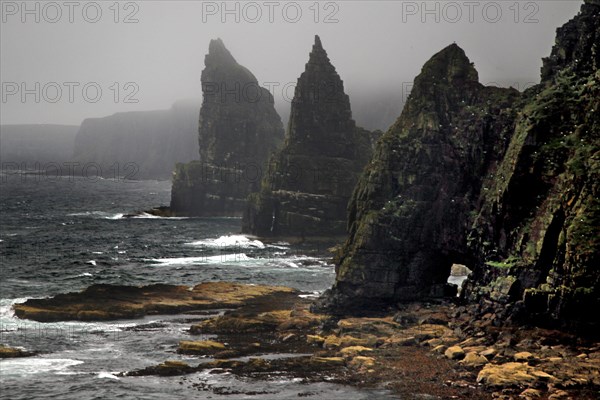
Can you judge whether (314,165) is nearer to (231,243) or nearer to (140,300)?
(231,243)

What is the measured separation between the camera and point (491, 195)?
176 feet

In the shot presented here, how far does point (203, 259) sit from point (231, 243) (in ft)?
56.2

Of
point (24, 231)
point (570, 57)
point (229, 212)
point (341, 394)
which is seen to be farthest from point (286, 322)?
point (229, 212)

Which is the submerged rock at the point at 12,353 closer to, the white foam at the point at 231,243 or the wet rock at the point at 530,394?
the wet rock at the point at 530,394

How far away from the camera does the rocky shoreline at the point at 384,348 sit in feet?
131

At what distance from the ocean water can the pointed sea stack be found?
9113mm

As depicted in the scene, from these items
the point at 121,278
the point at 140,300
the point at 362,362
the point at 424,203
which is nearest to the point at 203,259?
the point at 121,278

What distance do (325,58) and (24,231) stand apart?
6214 cm

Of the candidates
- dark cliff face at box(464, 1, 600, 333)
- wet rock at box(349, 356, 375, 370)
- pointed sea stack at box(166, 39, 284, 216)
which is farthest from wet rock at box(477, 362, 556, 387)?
pointed sea stack at box(166, 39, 284, 216)

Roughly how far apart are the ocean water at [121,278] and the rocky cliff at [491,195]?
14.3m

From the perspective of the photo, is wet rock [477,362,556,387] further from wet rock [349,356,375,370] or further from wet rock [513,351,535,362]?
wet rock [349,356,375,370]

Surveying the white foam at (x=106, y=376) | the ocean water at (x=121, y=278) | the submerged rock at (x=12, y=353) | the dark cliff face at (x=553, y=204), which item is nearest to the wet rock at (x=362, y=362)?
the ocean water at (x=121, y=278)

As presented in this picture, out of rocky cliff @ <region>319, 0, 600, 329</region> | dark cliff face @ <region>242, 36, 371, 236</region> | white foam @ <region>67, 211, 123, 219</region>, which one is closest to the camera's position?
rocky cliff @ <region>319, 0, 600, 329</region>

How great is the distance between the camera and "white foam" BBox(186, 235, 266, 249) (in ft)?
374
